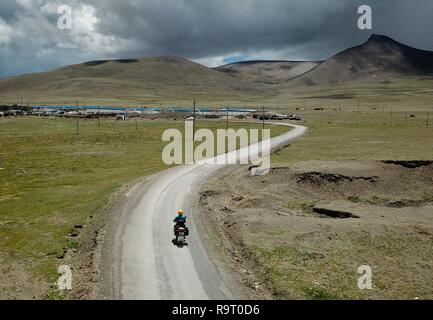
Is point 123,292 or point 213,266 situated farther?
point 213,266

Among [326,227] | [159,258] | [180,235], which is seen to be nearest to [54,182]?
[180,235]

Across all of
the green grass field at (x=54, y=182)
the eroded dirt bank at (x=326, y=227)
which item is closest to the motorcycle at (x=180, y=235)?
the eroded dirt bank at (x=326, y=227)

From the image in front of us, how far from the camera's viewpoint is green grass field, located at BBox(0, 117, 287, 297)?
26.5 m

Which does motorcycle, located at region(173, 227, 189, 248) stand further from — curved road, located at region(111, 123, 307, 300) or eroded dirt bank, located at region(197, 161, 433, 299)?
eroded dirt bank, located at region(197, 161, 433, 299)

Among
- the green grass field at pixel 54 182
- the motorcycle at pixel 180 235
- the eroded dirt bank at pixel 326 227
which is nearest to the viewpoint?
the eroded dirt bank at pixel 326 227

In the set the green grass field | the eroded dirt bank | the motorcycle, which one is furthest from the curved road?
the green grass field

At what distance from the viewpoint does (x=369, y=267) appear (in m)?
23.2

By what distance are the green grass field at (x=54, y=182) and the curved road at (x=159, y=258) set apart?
374cm

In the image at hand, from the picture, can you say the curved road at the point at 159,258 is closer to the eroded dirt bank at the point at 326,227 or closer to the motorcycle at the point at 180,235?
the motorcycle at the point at 180,235

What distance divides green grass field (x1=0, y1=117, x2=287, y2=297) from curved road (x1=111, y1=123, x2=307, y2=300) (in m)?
3.74

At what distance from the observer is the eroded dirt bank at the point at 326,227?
2173 cm

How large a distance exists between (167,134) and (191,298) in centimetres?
8134
